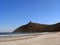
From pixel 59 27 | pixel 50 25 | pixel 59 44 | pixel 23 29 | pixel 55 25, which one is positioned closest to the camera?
pixel 59 44

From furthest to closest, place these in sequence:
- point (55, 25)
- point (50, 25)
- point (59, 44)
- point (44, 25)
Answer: point (44, 25) < point (50, 25) < point (55, 25) < point (59, 44)

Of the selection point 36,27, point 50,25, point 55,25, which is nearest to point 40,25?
point 36,27

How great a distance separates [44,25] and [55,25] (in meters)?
9.77

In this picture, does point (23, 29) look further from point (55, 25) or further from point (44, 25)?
point (55, 25)

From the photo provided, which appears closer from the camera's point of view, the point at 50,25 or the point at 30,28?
the point at 50,25

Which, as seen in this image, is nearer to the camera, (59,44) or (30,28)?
(59,44)

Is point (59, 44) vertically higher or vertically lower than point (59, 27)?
lower

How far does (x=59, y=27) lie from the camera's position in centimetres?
4938

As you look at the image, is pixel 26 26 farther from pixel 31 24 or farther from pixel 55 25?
pixel 55 25

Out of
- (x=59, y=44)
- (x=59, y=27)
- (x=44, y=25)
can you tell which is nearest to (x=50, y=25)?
(x=44, y=25)

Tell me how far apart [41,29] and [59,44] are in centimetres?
5351

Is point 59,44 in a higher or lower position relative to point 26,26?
lower

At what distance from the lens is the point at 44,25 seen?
6284 centimetres

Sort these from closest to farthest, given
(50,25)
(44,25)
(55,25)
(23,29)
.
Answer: (55,25) → (50,25) → (44,25) → (23,29)
